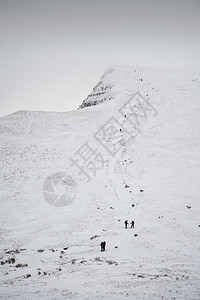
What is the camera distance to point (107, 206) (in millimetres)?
27672

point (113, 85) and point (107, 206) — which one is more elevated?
point (113, 85)

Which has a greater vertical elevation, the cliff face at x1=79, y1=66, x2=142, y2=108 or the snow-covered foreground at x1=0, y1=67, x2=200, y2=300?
A: the cliff face at x1=79, y1=66, x2=142, y2=108

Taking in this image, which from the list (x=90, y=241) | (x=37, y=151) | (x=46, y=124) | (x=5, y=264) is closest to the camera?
(x=5, y=264)

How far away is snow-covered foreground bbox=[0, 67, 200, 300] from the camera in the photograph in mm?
13883

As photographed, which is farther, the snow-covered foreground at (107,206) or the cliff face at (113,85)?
the cliff face at (113,85)

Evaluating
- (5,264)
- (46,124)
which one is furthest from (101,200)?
(46,124)

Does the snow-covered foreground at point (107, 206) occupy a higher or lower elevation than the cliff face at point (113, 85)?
lower

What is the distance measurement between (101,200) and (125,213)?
13.4 feet

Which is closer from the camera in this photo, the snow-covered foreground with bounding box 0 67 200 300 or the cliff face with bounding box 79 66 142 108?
the snow-covered foreground with bounding box 0 67 200 300

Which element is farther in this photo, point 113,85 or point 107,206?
point 113,85

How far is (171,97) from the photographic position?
56.7 metres

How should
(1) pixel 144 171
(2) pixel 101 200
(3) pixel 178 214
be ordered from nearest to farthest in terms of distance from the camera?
(3) pixel 178 214 → (2) pixel 101 200 → (1) pixel 144 171

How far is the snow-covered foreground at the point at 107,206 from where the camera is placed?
13883 millimetres

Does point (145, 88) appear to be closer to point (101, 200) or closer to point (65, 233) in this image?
point (101, 200)
